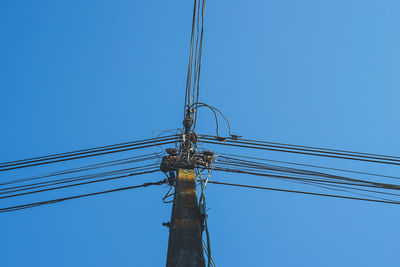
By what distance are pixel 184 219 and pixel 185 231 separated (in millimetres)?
214

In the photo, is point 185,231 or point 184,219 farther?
point 184,219

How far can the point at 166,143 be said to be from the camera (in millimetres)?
6820

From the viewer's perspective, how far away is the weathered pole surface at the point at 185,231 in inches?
108

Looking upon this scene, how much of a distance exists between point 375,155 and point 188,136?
3863mm

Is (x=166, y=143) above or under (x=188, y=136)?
above

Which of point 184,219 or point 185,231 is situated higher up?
point 184,219

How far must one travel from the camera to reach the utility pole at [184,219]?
9.08 feet

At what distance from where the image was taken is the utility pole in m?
2.77

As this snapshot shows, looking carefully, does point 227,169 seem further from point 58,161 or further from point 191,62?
point 58,161

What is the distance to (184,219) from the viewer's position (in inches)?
131

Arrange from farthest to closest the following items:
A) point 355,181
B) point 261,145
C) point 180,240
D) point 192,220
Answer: point 261,145 → point 355,181 → point 192,220 → point 180,240

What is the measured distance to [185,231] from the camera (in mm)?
3129

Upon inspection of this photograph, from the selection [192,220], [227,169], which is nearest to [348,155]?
[227,169]

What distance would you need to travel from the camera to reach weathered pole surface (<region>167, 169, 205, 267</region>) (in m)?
2.74
